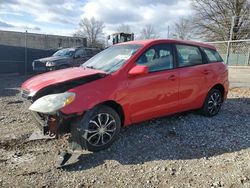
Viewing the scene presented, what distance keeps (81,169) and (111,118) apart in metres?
0.94

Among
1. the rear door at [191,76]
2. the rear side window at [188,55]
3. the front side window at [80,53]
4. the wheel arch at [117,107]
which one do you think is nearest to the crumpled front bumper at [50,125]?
the wheel arch at [117,107]

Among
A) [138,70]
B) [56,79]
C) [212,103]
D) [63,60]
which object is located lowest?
[212,103]

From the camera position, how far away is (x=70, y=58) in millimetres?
15117

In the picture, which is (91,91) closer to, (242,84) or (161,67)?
(161,67)

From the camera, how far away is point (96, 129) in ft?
13.8

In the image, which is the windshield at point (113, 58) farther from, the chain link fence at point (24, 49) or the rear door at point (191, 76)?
the chain link fence at point (24, 49)

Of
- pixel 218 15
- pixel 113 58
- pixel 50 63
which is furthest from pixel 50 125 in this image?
pixel 218 15

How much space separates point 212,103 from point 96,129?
10.1 ft

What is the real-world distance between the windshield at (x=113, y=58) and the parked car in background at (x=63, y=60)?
9321mm

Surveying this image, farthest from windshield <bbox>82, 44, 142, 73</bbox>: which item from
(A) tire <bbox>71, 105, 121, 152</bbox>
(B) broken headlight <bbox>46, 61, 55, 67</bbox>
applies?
(B) broken headlight <bbox>46, 61, 55, 67</bbox>

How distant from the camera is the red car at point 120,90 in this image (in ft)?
13.1

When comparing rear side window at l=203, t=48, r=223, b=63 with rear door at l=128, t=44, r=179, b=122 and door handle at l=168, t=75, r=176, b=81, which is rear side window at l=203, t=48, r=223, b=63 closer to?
rear door at l=128, t=44, r=179, b=122

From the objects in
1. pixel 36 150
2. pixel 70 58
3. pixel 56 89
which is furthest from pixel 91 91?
pixel 70 58

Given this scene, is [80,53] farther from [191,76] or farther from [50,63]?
[191,76]
